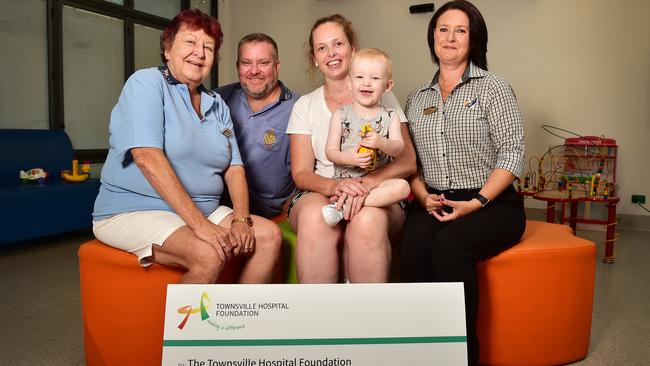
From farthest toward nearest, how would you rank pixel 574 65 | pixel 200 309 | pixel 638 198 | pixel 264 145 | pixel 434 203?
pixel 574 65 → pixel 638 198 → pixel 264 145 → pixel 434 203 → pixel 200 309

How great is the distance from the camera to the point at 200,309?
4.61ft

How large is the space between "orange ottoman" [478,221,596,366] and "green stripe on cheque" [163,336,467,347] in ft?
1.64

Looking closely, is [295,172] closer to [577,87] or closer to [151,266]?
[151,266]

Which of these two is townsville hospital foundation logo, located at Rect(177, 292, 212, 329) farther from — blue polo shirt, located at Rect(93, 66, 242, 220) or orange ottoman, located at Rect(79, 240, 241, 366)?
blue polo shirt, located at Rect(93, 66, 242, 220)

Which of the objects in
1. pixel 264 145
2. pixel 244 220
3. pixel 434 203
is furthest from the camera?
pixel 264 145

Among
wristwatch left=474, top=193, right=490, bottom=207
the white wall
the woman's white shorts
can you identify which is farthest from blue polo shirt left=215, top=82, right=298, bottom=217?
the white wall

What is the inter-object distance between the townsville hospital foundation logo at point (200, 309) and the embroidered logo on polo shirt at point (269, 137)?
1.08 m

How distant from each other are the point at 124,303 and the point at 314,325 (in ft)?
2.42

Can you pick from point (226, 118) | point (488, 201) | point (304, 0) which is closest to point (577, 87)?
point (304, 0)

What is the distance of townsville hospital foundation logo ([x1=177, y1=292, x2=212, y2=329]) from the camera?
1401 mm

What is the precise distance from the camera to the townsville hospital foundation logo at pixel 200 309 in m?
1.40

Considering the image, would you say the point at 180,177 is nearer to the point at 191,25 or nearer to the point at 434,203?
the point at 191,25

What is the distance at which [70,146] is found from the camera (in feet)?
16.0

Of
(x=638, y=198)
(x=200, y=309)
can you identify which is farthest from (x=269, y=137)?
(x=638, y=198)
